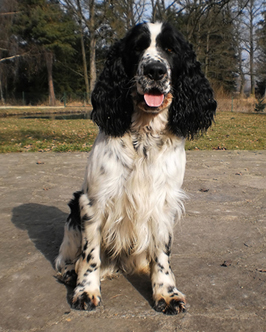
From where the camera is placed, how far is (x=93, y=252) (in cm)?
236

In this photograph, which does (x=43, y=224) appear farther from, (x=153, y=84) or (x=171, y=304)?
(x=153, y=84)

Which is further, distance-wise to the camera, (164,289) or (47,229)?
(47,229)

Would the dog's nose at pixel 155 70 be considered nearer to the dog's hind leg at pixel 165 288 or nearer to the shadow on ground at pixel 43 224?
the dog's hind leg at pixel 165 288

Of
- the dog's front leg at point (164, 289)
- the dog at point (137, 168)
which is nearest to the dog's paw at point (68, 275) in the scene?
the dog at point (137, 168)

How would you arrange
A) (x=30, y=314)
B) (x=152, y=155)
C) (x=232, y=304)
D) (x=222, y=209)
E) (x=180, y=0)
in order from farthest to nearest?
(x=180, y=0), (x=222, y=209), (x=152, y=155), (x=232, y=304), (x=30, y=314)

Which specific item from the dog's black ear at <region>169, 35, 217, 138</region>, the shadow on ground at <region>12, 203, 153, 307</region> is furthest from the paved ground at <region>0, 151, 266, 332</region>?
the dog's black ear at <region>169, 35, 217, 138</region>

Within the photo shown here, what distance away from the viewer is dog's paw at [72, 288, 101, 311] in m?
2.15

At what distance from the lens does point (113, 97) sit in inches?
101

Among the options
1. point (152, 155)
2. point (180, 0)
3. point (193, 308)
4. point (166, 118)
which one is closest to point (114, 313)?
point (193, 308)

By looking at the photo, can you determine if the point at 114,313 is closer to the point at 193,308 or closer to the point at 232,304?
the point at 193,308

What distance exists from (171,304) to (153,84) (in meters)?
1.48

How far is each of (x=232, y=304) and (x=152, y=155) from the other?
3.71 ft

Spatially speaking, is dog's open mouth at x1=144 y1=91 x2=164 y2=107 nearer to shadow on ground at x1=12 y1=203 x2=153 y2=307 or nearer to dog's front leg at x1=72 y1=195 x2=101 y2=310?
dog's front leg at x1=72 y1=195 x2=101 y2=310

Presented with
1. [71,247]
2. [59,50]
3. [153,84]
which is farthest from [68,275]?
[59,50]
